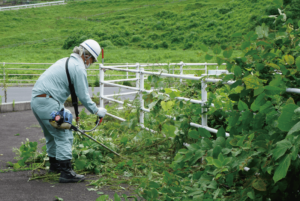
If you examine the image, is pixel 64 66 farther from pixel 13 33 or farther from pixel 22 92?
pixel 13 33

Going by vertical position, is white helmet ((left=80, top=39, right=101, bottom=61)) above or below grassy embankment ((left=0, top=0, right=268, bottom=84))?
below

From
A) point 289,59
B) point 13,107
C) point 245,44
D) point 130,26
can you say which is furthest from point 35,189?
point 130,26

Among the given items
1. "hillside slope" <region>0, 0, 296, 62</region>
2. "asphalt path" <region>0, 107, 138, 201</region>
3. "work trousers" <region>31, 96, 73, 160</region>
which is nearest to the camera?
"asphalt path" <region>0, 107, 138, 201</region>

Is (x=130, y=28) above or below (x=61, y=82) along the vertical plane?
above

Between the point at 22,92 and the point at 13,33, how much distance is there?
4525 cm

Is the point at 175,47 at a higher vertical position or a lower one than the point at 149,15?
lower

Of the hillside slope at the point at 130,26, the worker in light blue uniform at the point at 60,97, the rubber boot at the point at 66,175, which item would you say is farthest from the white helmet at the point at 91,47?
the hillside slope at the point at 130,26

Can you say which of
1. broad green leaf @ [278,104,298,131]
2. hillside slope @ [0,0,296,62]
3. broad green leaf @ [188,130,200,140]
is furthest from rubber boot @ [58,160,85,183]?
hillside slope @ [0,0,296,62]

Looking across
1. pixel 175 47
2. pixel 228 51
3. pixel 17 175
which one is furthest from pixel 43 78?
pixel 175 47

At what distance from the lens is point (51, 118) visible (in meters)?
4.14

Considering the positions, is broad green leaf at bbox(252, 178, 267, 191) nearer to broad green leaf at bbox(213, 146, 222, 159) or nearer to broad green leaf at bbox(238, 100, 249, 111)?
broad green leaf at bbox(213, 146, 222, 159)

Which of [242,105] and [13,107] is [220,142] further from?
[13,107]

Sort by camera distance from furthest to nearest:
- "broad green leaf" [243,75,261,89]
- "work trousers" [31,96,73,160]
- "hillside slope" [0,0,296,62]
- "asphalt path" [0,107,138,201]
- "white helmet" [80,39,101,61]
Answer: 1. "hillside slope" [0,0,296,62]
2. "white helmet" [80,39,101,61]
3. "work trousers" [31,96,73,160]
4. "asphalt path" [0,107,138,201]
5. "broad green leaf" [243,75,261,89]

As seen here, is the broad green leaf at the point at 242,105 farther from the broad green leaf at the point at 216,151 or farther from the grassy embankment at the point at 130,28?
the grassy embankment at the point at 130,28
